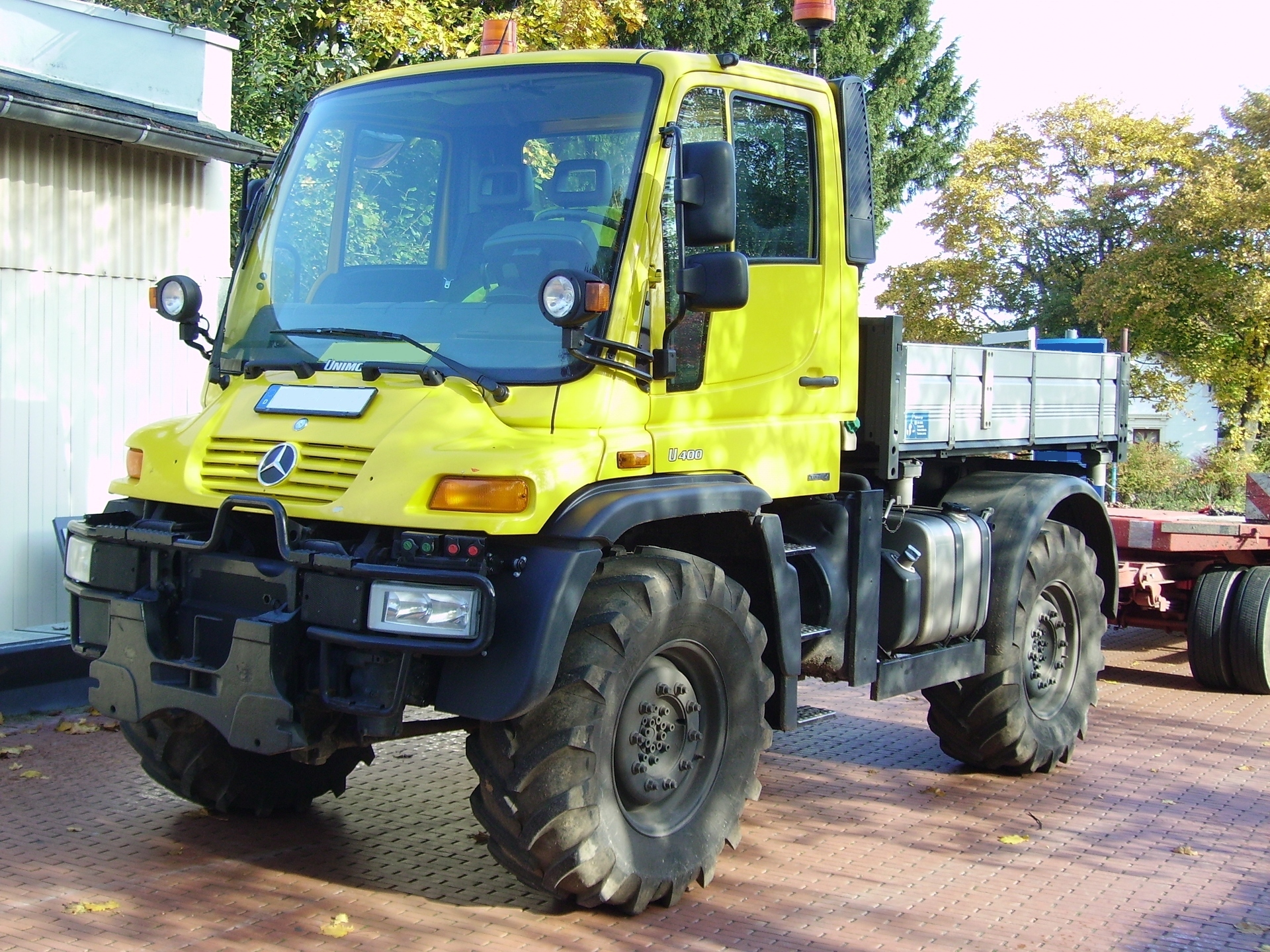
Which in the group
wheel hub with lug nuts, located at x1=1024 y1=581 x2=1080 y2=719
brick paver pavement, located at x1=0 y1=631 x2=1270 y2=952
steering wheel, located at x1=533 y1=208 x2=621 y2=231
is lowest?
brick paver pavement, located at x1=0 y1=631 x2=1270 y2=952

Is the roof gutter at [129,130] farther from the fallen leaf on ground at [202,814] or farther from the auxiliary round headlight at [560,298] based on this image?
the auxiliary round headlight at [560,298]

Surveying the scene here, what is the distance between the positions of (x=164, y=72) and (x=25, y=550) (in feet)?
11.2

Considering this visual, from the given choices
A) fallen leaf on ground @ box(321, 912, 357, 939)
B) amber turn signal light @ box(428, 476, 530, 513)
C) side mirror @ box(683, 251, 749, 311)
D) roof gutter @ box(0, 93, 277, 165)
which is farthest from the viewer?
roof gutter @ box(0, 93, 277, 165)

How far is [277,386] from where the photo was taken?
5133 mm

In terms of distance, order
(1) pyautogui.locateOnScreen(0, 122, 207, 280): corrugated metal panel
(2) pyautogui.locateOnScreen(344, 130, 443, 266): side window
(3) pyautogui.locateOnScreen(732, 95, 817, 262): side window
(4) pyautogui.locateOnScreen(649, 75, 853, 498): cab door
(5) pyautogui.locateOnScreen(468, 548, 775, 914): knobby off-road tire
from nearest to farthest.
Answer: (5) pyautogui.locateOnScreen(468, 548, 775, 914): knobby off-road tire < (4) pyautogui.locateOnScreen(649, 75, 853, 498): cab door < (2) pyautogui.locateOnScreen(344, 130, 443, 266): side window < (3) pyautogui.locateOnScreen(732, 95, 817, 262): side window < (1) pyautogui.locateOnScreen(0, 122, 207, 280): corrugated metal panel

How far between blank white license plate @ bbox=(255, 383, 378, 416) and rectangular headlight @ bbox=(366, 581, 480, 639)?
27.8 inches

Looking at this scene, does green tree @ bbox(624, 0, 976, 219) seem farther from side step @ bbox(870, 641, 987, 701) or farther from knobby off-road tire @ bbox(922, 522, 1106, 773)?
side step @ bbox(870, 641, 987, 701)

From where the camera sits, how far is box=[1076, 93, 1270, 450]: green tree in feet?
113

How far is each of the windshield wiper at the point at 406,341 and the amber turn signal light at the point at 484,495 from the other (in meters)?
0.40

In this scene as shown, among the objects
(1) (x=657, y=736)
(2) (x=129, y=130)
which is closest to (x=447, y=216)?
(1) (x=657, y=736)

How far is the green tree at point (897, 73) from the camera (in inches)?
1254

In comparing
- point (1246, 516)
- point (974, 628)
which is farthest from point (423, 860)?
point (1246, 516)

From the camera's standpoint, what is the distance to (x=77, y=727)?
7.86 meters

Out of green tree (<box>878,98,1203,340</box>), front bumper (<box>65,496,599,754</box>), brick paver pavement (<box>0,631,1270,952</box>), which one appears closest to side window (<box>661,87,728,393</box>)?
front bumper (<box>65,496,599,754</box>)
